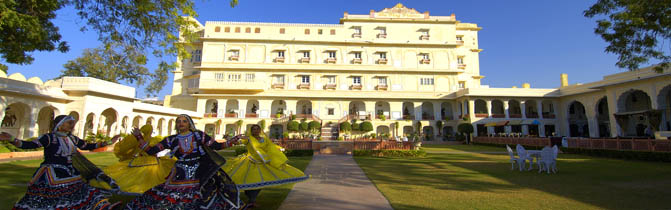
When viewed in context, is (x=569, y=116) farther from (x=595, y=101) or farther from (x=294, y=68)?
(x=294, y=68)

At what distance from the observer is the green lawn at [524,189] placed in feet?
17.2

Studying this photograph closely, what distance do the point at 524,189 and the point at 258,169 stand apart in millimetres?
5778

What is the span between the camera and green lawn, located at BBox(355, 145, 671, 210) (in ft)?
17.2

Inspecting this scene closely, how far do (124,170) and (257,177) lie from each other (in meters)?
2.18

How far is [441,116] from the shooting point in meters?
33.5

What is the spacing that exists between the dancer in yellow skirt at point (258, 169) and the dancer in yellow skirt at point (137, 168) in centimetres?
90

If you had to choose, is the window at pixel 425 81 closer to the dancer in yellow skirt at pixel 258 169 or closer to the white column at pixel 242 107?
the white column at pixel 242 107

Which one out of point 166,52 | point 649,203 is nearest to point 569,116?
point 649,203

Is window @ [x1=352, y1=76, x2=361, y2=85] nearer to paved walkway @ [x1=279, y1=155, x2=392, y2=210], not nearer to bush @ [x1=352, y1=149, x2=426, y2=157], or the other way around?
bush @ [x1=352, y1=149, x2=426, y2=157]

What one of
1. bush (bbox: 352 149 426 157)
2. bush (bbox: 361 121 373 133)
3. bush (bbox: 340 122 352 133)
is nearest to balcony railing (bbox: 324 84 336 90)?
bush (bbox: 340 122 352 133)

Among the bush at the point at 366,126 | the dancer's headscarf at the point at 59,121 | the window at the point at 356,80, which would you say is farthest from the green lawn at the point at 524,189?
the window at the point at 356,80

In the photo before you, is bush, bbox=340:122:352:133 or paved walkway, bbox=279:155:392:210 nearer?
paved walkway, bbox=279:155:392:210

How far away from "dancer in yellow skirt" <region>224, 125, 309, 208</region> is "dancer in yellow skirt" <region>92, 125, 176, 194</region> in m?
0.90

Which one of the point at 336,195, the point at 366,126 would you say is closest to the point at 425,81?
the point at 366,126
